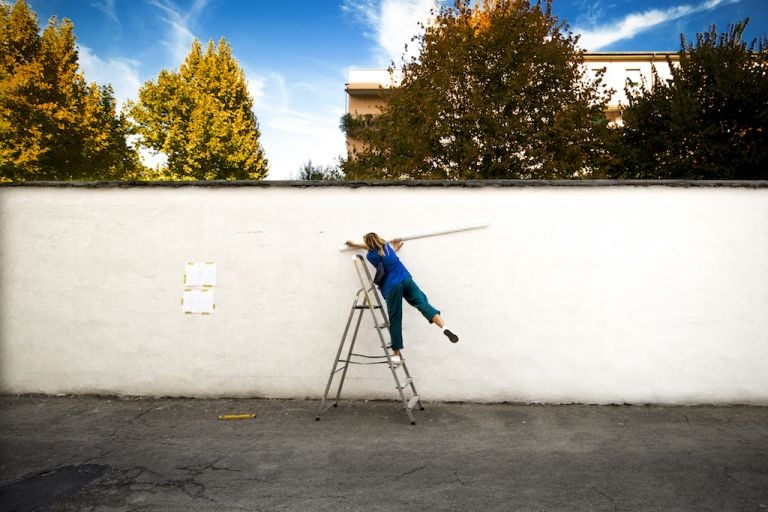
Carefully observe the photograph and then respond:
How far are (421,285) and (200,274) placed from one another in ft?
9.51

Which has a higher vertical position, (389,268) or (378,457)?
(389,268)

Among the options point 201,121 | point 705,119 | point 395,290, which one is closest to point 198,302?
point 395,290

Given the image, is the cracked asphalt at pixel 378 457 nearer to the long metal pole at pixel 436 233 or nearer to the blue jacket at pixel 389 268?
the blue jacket at pixel 389 268

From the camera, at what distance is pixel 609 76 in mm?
38000

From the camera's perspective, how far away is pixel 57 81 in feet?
67.1

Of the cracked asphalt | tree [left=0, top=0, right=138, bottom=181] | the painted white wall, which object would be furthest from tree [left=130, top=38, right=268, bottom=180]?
the cracked asphalt

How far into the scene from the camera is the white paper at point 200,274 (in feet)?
20.0

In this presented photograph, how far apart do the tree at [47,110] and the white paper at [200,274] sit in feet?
58.2

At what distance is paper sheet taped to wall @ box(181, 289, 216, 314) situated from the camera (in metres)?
6.06

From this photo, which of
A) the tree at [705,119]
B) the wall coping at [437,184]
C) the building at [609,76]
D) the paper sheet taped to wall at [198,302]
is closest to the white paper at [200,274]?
the paper sheet taped to wall at [198,302]

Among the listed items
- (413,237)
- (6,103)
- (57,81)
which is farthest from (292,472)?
(57,81)

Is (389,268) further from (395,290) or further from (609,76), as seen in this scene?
(609,76)

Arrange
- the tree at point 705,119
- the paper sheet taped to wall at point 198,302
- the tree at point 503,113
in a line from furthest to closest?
1. the tree at point 503,113
2. the tree at point 705,119
3. the paper sheet taped to wall at point 198,302

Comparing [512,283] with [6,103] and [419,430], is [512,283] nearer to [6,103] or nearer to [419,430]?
[419,430]
